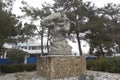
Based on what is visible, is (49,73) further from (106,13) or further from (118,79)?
(106,13)

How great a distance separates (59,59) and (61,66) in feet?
1.24

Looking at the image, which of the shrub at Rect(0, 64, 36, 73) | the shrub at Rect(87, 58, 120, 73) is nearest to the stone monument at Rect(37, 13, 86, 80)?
the shrub at Rect(87, 58, 120, 73)

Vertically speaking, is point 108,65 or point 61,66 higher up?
point 61,66

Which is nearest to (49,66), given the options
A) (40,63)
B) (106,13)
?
(40,63)

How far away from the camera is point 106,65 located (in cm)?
1647

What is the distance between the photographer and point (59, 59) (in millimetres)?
11617

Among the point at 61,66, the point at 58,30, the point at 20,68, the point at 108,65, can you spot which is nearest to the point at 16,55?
the point at 20,68

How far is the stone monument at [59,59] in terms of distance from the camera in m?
11.5

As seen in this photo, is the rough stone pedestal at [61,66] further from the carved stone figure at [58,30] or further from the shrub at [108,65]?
the shrub at [108,65]

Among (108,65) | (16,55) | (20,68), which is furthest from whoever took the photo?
(16,55)

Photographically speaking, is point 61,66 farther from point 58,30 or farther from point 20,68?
point 20,68

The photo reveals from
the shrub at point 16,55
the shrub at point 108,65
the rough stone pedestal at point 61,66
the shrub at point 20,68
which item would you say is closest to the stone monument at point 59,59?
the rough stone pedestal at point 61,66

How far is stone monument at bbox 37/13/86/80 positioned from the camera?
37.8 ft

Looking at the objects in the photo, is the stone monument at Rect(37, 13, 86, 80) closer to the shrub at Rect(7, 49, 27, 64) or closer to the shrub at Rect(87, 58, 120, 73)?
the shrub at Rect(87, 58, 120, 73)
